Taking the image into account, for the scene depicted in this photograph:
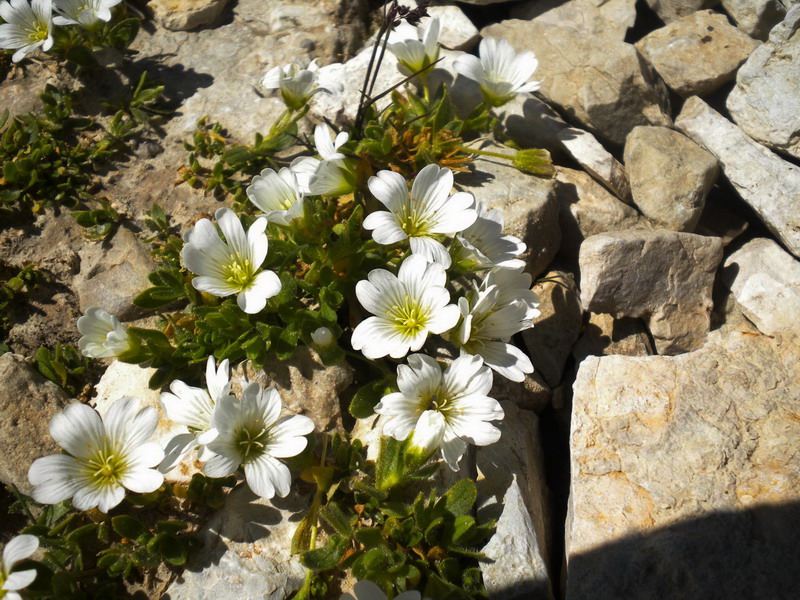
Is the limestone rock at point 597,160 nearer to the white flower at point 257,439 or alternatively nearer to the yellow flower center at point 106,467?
the white flower at point 257,439

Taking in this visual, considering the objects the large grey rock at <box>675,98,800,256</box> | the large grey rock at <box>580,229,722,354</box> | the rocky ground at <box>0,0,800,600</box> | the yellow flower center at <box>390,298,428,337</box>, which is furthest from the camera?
the large grey rock at <box>675,98,800,256</box>

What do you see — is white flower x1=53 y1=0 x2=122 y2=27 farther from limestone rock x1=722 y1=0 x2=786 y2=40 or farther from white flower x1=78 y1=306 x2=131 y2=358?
limestone rock x1=722 y1=0 x2=786 y2=40

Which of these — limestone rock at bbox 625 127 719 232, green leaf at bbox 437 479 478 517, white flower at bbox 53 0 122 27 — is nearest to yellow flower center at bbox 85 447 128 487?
green leaf at bbox 437 479 478 517

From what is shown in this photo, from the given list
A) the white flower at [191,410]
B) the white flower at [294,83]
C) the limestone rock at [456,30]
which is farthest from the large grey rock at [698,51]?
the white flower at [191,410]

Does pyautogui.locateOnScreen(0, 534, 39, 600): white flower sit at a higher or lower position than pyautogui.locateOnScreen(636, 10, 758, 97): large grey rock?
lower

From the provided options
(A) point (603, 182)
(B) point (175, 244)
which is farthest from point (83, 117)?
(A) point (603, 182)

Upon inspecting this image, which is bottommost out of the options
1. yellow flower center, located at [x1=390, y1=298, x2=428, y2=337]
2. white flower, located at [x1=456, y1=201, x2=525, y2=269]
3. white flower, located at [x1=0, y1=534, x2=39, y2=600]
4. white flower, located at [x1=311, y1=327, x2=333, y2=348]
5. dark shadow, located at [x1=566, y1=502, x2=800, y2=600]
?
dark shadow, located at [x1=566, y1=502, x2=800, y2=600]

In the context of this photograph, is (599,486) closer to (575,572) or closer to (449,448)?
(575,572)
